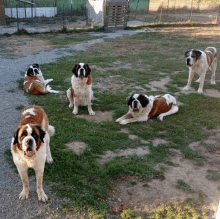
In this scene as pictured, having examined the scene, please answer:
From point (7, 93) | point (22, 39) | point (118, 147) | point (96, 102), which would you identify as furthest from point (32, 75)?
point (22, 39)

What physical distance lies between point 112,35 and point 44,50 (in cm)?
742

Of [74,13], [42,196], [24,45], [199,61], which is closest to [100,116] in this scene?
[42,196]

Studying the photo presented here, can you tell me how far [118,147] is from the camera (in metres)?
4.96

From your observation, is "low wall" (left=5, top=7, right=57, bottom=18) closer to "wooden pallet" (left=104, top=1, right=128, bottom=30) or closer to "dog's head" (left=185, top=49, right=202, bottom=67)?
"wooden pallet" (left=104, top=1, right=128, bottom=30)

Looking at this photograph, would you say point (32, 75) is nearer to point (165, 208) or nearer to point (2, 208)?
point (2, 208)

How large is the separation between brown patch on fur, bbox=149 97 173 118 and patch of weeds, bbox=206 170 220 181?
228cm

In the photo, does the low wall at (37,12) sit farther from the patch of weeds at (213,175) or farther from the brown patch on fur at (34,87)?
the patch of weeds at (213,175)

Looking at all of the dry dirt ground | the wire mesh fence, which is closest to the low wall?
the wire mesh fence

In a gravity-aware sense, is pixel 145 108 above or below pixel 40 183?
above

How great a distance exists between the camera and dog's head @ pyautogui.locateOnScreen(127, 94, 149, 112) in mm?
5844

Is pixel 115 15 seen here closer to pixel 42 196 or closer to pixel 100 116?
pixel 100 116

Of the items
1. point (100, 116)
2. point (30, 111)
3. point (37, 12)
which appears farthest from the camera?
point (37, 12)

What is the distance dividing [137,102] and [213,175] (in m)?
2.36

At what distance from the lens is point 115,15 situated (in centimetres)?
2170
